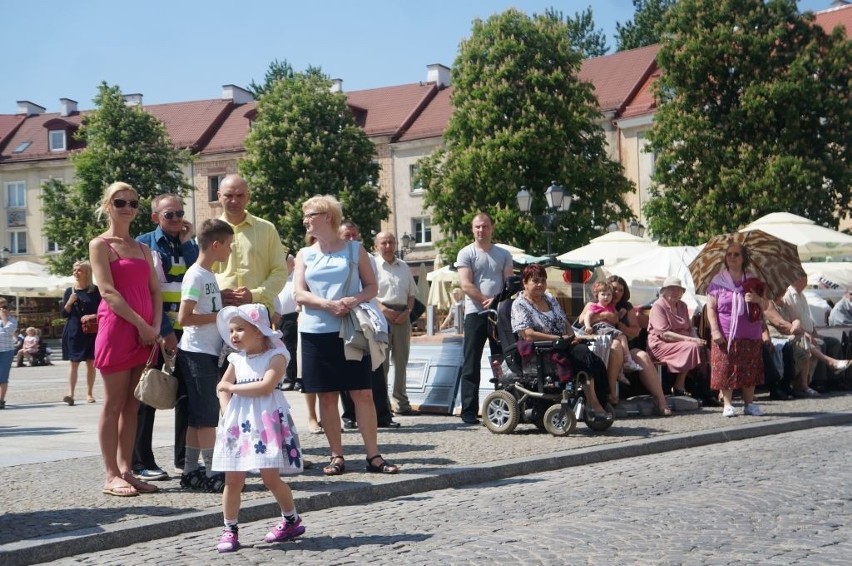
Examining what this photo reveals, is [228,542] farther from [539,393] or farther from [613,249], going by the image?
[613,249]

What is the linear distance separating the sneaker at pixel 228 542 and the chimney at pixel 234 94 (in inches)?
2730

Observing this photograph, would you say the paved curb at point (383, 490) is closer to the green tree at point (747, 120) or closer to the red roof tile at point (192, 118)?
the green tree at point (747, 120)

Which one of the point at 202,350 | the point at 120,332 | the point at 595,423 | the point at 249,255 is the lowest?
the point at 595,423

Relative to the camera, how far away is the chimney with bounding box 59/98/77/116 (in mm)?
78000

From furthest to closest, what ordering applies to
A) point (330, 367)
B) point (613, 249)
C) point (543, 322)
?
point (613, 249) < point (543, 322) < point (330, 367)

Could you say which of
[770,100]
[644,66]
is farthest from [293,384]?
[644,66]

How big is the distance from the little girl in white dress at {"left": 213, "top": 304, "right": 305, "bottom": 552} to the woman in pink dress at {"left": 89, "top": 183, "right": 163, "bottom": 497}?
143 cm

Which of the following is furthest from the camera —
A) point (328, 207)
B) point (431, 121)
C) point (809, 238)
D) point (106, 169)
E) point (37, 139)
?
point (37, 139)

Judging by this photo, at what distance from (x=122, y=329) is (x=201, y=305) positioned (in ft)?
1.75

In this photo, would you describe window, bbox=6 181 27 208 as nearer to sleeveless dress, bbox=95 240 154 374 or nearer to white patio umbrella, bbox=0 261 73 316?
white patio umbrella, bbox=0 261 73 316

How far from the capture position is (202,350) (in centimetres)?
820

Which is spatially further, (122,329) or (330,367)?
(330,367)

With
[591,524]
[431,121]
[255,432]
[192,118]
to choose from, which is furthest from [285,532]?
[192,118]

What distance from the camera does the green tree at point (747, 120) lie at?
41.3 metres
